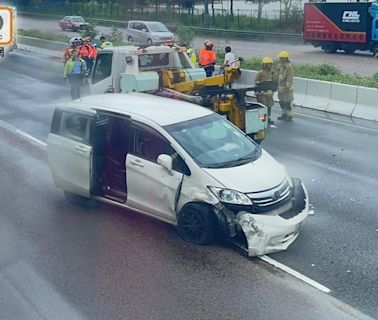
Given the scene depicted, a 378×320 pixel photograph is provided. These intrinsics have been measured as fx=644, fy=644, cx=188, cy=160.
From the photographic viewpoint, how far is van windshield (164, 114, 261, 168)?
8062 mm

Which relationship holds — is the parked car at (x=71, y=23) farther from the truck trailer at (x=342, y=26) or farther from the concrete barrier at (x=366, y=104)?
the concrete barrier at (x=366, y=104)

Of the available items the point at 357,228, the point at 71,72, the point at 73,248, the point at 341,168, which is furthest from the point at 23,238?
the point at 71,72

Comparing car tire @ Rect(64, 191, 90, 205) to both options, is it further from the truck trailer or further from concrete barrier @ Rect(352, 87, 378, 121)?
the truck trailer

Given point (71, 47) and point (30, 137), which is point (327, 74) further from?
point (30, 137)

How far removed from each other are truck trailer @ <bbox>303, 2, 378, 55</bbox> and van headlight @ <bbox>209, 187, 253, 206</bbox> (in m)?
28.3

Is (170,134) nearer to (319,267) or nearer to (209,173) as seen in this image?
(209,173)

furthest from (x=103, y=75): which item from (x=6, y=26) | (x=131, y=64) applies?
(x=6, y=26)

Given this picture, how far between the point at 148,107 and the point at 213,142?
1.13 meters

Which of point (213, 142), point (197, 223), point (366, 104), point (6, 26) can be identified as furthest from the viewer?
point (366, 104)

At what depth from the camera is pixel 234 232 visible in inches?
297

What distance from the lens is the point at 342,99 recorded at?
17.8m

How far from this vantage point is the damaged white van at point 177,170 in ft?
24.6

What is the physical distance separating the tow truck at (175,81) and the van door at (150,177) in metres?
3.20

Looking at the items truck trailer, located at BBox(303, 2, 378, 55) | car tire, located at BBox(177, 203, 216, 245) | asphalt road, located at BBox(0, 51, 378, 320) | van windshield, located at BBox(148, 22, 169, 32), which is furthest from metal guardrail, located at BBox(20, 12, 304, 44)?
car tire, located at BBox(177, 203, 216, 245)
